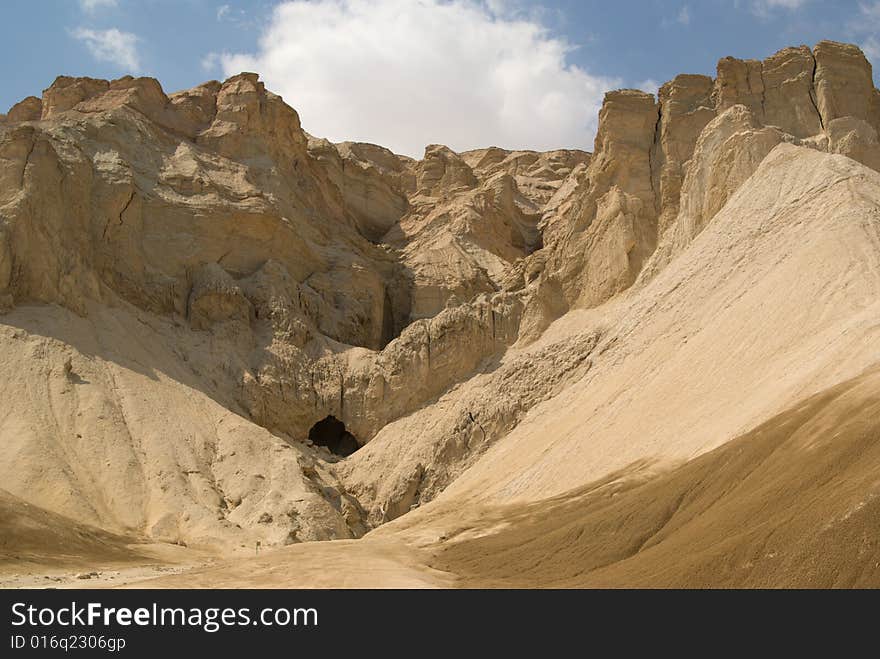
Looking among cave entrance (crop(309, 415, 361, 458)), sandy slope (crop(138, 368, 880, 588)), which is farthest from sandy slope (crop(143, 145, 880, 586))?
cave entrance (crop(309, 415, 361, 458))

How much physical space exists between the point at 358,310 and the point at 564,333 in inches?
435

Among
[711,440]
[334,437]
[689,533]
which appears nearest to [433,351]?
[334,437]

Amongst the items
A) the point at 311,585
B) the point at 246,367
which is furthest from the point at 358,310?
the point at 311,585

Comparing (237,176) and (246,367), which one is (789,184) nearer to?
(246,367)

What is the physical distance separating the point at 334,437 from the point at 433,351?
20.4 ft

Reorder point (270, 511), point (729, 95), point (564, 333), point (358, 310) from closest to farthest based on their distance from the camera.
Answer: point (270, 511)
point (564, 333)
point (729, 95)
point (358, 310)

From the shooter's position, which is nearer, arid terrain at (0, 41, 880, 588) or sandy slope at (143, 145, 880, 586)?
sandy slope at (143, 145, 880, 586)

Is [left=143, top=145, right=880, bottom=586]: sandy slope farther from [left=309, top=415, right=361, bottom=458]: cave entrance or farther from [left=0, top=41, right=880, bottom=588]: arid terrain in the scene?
[left=309, top=415, right=361, bottom=458]: cave entrance

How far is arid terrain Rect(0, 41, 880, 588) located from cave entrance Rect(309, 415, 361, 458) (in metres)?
0.16

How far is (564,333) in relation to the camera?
37.2 m

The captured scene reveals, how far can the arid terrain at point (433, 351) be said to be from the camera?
19.5 m

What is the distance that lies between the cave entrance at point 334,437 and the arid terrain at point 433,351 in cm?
16

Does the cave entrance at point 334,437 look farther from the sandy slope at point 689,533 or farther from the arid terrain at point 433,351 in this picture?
the sandy slope at point 689,533

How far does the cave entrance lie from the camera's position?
39656mm
